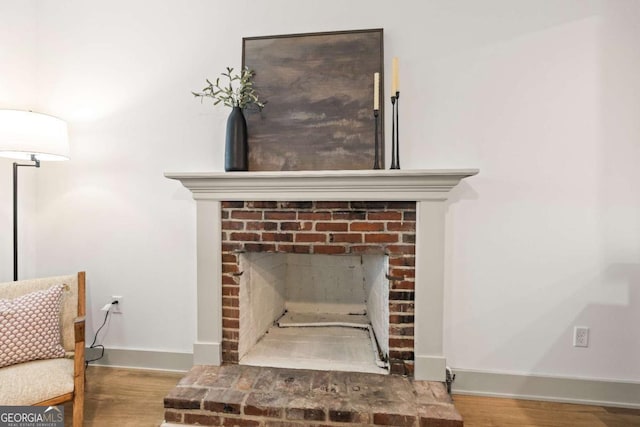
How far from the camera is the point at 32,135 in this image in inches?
67.4

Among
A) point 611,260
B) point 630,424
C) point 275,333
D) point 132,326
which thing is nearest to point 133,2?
point 132,326

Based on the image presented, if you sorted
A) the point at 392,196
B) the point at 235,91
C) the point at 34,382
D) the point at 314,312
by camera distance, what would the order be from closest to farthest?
the point at 34,382 < the point at 392,196 < the point at 235,91 < the point at 314,312

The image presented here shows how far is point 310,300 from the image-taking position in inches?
103

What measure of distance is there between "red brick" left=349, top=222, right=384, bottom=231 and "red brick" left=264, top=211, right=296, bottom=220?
0.36 m

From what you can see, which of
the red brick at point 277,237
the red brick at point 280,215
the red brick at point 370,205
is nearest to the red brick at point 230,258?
the red brick at point 277,237

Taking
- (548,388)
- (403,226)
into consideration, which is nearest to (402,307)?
(403,226)

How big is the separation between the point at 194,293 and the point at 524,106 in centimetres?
250

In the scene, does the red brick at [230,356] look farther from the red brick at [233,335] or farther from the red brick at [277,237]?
the red brick at [277,237]

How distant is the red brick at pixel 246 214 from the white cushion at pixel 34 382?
1133 mm

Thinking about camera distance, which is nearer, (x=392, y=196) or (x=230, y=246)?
(x=392, y=196)

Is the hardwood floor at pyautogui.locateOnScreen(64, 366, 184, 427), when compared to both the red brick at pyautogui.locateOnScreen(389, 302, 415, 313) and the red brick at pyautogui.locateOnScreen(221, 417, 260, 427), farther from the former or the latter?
the red brick at pyautogui.locateOnScreen(389, 302, 415, 313)

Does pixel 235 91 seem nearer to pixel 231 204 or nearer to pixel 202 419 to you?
pixel 231 204

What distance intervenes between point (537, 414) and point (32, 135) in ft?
11.0

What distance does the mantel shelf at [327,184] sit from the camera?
161 cm
